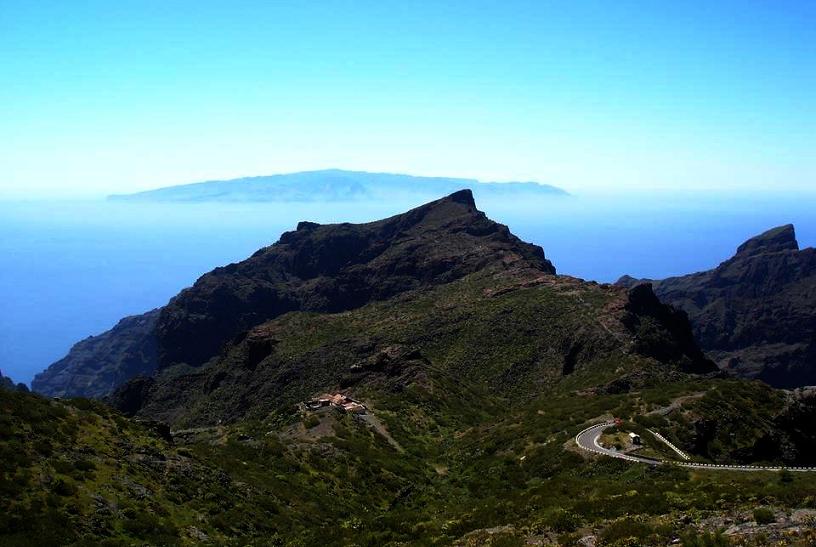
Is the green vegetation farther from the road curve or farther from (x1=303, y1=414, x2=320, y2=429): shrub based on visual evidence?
the road curve

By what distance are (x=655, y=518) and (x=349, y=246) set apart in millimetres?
163336

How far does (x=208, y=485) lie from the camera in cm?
2839

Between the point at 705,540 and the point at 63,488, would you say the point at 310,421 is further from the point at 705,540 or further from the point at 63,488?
the point at 705,540

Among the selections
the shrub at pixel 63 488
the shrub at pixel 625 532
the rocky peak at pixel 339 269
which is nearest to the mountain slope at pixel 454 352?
the rocky peak at pixel 339 269

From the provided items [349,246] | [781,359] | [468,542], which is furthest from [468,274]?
[468,542]

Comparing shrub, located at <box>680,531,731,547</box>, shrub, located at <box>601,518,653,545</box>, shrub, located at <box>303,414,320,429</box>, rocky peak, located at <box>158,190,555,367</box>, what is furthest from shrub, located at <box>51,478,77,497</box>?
rocky peak, located at <box>158,190,555,367</box>

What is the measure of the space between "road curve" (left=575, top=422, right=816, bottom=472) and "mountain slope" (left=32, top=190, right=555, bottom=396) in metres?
83.0

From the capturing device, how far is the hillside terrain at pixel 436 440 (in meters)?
19.9

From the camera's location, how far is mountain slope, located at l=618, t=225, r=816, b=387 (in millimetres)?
146500

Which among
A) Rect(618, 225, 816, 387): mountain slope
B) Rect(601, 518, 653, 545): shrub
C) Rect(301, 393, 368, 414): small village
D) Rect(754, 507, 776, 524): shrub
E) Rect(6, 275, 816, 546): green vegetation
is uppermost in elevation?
Rect(754, 507, 776, 524): shrub

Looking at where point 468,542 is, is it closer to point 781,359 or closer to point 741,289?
point 781,359

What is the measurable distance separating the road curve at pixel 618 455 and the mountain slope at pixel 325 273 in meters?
83.0

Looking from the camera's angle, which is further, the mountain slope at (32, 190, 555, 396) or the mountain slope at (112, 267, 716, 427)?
the mountain slope at (32, 190, 555, 396)

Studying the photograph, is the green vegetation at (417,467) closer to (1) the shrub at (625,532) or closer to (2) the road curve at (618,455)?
(1) the shrub at (625,532)
